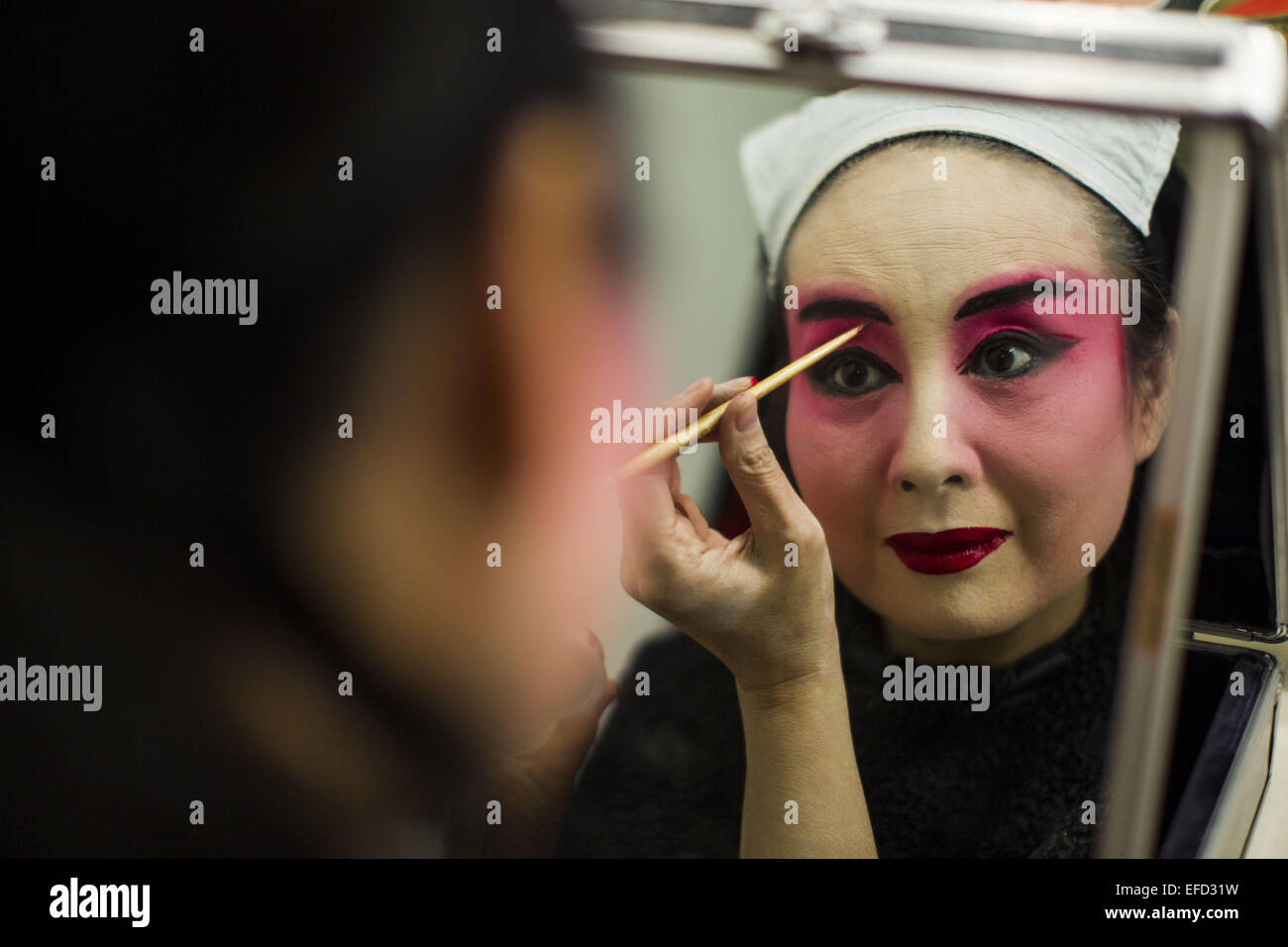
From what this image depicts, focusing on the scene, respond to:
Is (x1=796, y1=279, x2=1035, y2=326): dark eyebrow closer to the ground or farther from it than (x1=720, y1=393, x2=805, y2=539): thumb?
farther from it

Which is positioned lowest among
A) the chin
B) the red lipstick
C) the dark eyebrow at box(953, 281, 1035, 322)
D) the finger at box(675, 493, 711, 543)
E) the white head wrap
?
the chin

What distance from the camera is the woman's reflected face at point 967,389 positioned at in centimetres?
91

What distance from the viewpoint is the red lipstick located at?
923 millimetres

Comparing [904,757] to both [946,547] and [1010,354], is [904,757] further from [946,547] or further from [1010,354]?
[1010,354]

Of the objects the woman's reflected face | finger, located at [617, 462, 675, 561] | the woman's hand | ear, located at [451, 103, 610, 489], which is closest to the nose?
the woman's reflected face

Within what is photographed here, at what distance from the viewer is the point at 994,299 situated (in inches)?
35.5

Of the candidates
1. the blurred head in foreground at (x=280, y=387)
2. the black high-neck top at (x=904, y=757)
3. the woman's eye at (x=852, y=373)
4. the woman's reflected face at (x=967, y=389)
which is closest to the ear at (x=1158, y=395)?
the woman's reflected face at (x=967, y=389)

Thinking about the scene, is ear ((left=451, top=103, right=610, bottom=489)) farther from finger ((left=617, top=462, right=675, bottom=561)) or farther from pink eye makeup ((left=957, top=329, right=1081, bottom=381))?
pink eye makeup ((left=957, top=329, right=1081, bottom=381))

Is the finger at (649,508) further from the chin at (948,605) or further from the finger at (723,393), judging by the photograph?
the chin at (948,605)

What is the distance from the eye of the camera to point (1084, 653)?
96 centimetres

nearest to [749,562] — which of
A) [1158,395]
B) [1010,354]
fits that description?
[1010,354]

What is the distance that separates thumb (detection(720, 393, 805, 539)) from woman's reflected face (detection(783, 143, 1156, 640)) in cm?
7
